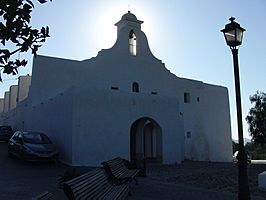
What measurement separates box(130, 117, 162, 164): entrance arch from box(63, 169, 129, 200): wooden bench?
13143 mm

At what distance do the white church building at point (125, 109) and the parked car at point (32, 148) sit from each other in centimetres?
116

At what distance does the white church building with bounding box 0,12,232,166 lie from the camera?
18547 millimetres

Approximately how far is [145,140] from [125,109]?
5.23 m

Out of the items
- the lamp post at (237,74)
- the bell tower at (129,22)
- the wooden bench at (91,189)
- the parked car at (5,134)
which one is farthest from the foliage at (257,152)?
the wooden bench at (91,189)

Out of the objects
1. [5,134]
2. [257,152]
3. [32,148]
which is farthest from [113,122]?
[257,152]

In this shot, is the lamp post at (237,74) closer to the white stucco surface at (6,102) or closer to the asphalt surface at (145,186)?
the asphalt surface at (145,186)

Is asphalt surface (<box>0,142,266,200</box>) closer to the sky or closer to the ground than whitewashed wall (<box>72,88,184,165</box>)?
closer to the ground

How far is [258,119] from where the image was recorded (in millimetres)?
32781

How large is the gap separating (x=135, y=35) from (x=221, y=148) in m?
13.8

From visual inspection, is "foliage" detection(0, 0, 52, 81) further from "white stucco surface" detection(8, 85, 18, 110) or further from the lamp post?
"white stucco surface" detection(8, 85, 18, 110)

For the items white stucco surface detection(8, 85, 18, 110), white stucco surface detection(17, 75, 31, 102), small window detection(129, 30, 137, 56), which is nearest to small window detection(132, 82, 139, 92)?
small window detection(129, 30, 137, 56)

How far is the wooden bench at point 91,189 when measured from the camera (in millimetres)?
5625

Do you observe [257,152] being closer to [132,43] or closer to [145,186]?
[132,43]

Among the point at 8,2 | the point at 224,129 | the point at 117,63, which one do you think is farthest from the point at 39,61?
the point at 8,2
